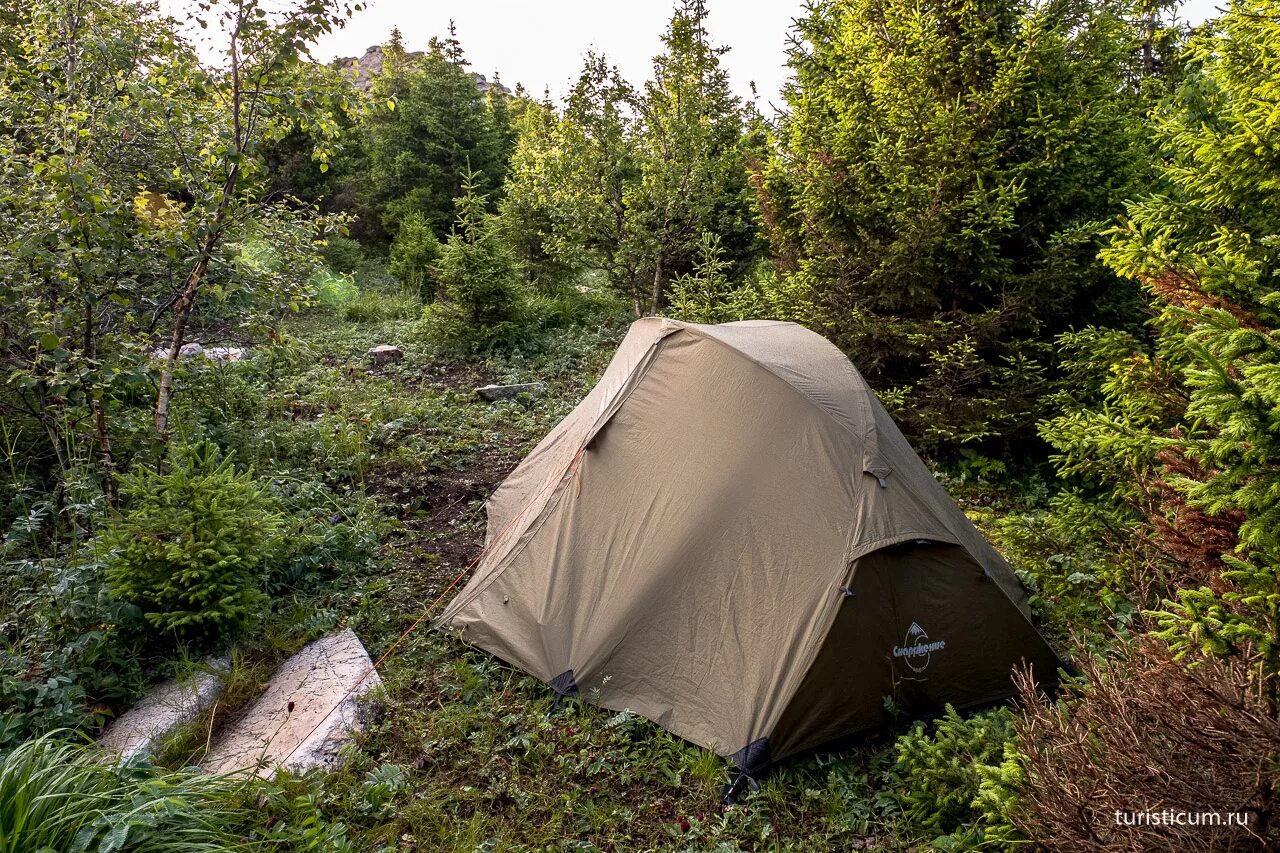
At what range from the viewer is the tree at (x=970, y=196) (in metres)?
5.63

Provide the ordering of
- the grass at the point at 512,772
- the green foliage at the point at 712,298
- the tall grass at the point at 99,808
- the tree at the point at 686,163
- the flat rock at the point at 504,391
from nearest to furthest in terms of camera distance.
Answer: the tall grass at the point at 99,808 < the grass at the point at 512,772 < the green foliage at the point at 712,298 < the flat rock at the point at 504,391 < the tree at the point at 686,163

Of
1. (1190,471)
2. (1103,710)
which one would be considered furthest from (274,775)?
(1190,471)

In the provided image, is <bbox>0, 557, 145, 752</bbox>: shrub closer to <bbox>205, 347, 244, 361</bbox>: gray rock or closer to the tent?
the tent

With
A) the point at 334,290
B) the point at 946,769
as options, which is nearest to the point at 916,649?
the point at 946,769

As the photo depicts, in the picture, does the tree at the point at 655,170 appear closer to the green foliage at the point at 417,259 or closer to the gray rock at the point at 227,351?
the green foliage at the point at 417,259

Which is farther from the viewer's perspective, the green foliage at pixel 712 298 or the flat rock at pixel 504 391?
the flat rock at pixel 504 391

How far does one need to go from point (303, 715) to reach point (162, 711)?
738 mm

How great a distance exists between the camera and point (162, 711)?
367 centimetres

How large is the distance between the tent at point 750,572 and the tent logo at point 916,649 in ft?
0.03

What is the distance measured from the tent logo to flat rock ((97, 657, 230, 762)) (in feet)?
12.5

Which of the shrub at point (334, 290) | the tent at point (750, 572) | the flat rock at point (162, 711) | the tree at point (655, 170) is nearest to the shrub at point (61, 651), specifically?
the flat rock at point (162, 711)

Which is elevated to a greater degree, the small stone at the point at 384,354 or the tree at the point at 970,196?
the tree at the point at 970,196

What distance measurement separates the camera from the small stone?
9906mm

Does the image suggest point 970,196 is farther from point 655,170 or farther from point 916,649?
point 655,170
